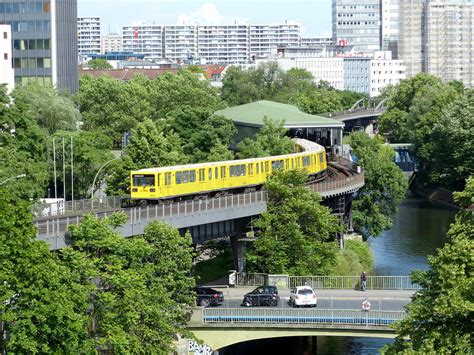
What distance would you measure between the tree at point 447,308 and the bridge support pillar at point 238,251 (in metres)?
30.7

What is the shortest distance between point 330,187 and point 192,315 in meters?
32.8

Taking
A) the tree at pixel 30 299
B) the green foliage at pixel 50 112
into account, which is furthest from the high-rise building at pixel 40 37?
the tree at pixel 30 299

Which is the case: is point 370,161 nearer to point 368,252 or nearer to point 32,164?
point 368,252

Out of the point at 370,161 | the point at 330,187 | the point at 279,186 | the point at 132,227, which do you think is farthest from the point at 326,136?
the point at 132,227

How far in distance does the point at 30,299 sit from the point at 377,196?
63682 millimetres

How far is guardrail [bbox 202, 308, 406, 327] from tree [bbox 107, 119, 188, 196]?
27.2m

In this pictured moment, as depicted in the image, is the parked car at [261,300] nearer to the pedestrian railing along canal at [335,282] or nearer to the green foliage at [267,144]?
the pedestrian railing along canal at [335,282]

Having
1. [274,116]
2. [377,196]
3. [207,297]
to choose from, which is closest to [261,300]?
[207,297]

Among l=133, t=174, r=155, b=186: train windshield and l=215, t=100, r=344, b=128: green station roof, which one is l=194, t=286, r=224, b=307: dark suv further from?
l=215, t=100, r=344, b=128: green station roof

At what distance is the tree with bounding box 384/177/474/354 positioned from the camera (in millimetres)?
47375

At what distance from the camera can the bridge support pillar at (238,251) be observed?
8178cm

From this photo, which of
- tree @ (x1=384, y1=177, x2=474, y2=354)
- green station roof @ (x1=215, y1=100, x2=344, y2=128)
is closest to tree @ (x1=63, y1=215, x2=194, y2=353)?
tree @ (x1=384, y1=177, x2=474, y2=354)

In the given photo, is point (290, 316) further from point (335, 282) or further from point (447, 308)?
point (447, 308)

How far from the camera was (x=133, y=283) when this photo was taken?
57.2 metres
